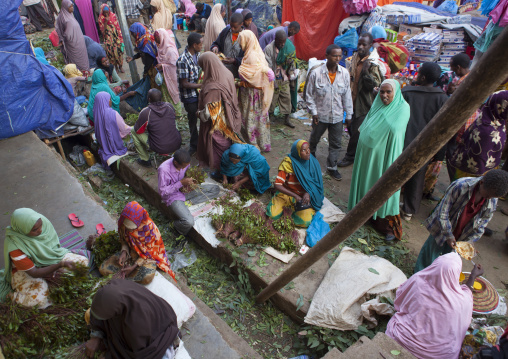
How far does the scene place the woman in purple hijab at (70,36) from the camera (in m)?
8.52

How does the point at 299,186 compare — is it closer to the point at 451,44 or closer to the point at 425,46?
the point at 425,46

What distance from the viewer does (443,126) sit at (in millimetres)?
1476

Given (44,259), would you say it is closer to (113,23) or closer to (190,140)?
(190,140)

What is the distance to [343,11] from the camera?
994cm

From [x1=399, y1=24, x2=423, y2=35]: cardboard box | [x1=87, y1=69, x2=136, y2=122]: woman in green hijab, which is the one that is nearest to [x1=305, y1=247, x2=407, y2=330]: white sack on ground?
[x1=87, y1=69, x2=136, y2=122]: woman in green hijab

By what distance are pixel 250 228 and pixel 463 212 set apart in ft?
8.00

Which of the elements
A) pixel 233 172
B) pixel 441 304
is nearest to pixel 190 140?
pixel 233 172

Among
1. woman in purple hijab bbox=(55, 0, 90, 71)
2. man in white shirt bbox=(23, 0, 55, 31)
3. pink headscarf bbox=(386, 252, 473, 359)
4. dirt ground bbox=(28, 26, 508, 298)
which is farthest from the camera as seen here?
man in white shirt bbox=(23, 0, 55, 31)

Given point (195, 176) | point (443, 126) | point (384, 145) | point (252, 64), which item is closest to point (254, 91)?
point (252, 64)

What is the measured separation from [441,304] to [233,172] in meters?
3.32

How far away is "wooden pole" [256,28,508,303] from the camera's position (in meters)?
1.25

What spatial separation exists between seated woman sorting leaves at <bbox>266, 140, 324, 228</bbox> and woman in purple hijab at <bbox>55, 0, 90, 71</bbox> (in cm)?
743

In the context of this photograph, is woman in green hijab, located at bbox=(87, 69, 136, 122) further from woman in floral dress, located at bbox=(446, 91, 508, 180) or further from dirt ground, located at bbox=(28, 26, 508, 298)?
woman in floral dress, located at bbox=(446, 91, 508, 180)

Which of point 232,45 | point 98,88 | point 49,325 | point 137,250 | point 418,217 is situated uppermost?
point 232,45
